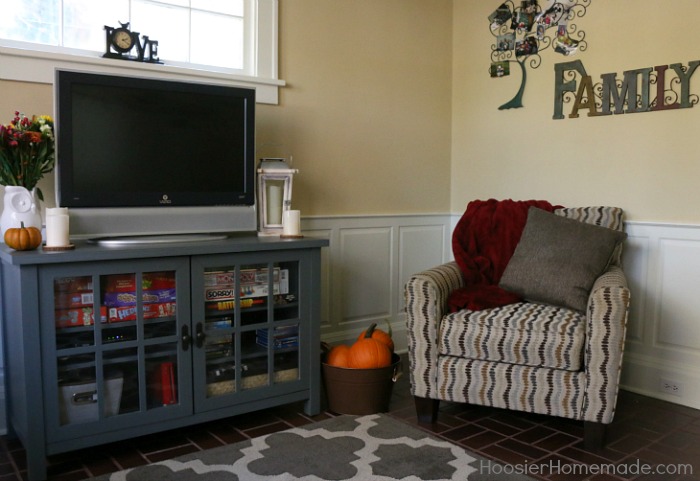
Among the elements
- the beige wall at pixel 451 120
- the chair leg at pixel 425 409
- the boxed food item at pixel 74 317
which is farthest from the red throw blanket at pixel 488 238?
the boxed food item at pixel 74 317

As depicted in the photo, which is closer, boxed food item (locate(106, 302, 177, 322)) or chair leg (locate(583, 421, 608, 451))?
boxed food item (locate(106, 302, 177, 322))

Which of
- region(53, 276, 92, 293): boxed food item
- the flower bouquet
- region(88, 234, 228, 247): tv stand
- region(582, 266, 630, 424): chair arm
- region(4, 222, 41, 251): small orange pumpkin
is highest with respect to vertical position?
the flower bouquet

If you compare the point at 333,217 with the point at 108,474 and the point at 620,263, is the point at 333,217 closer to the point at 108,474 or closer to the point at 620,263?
the point at 620,263

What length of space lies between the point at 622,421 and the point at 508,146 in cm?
165

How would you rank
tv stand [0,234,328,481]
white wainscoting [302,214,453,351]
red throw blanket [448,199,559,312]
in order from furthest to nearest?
white wainscoting [302,214,453,351], red throw blanket [448,199,559,312], tv stand [0,234,328,481]

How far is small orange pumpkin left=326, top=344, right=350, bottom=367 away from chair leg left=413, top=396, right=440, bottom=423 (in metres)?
0.36

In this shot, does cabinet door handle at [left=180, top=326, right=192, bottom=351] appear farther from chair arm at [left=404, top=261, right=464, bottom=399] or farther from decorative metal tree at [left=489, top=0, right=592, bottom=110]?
decorative metal tree at [left=489, top=0, right=592, bottom=110]

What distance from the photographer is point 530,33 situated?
3.47 metres

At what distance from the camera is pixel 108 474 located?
2.13 m

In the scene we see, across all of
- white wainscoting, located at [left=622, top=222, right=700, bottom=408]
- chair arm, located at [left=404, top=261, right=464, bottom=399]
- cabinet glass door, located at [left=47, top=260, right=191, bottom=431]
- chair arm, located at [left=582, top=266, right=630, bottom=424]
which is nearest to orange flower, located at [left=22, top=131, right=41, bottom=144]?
cabinet glass door, located at [left=47, top=260, right=191, bottom=431]

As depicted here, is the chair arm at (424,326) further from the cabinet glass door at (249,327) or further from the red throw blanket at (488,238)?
the cabinet glass door at (249,327)

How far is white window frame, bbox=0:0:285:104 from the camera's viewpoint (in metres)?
2.46

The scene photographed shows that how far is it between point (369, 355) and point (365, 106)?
4.85ft

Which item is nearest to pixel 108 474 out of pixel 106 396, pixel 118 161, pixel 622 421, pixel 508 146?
pixel 106 396
